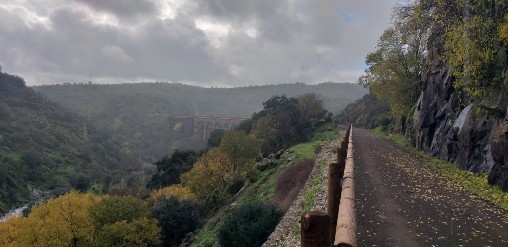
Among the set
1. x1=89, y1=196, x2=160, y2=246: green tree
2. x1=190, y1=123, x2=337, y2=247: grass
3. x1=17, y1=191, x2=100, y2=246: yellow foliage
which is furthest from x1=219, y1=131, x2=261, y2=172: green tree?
x1=17, y1=191, x2=100, y2=246: yellow foliage

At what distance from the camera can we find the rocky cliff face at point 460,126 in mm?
15812

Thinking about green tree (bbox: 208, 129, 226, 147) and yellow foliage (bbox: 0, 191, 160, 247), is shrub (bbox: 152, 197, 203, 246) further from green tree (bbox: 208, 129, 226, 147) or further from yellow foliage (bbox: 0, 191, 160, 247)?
green tree (bbox: 208, 129, 226, 147)

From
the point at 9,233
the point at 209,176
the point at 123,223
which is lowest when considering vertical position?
the point at 9,233

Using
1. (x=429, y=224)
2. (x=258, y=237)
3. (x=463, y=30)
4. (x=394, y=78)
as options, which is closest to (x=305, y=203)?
(x=258, y=237)

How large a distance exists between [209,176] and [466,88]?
32633 mm

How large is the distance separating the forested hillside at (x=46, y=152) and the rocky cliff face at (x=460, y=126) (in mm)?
65747

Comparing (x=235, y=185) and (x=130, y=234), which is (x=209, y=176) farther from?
(x=130, y=234)

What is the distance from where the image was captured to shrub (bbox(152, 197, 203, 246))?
35.6 m

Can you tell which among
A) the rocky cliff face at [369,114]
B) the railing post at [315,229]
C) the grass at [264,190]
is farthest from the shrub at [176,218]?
the rocky cliff face at [369,114]

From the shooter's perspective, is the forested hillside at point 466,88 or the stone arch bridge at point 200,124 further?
the stone arch bridge at point 200,124

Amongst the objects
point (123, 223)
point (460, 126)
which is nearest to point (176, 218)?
point (123, 223)

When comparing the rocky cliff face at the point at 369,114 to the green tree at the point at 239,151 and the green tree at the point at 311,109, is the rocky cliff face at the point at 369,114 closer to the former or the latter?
the green tree at the point at 311,109

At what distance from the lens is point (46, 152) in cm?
10275

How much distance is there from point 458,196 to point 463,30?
10127 millimetres
